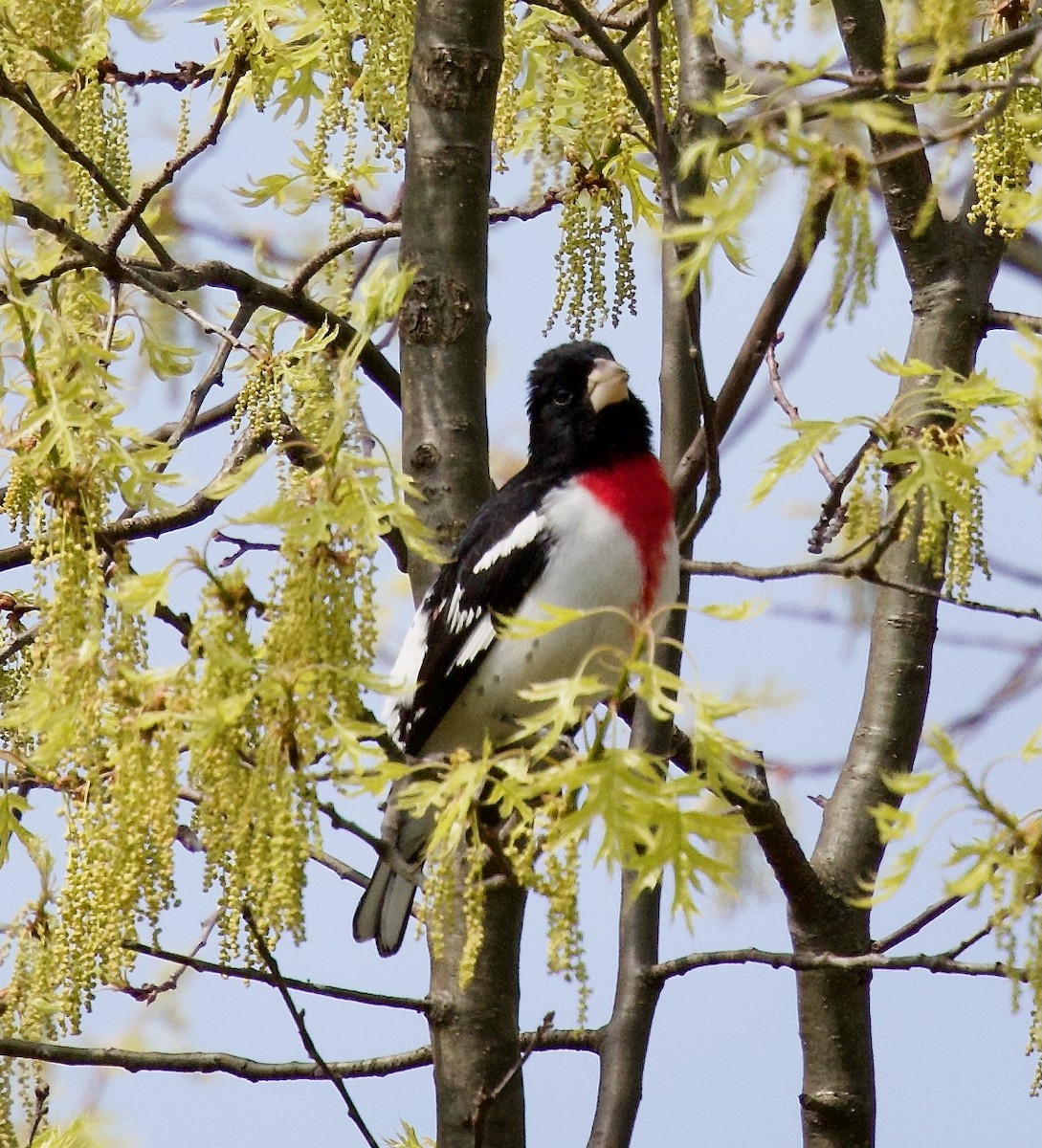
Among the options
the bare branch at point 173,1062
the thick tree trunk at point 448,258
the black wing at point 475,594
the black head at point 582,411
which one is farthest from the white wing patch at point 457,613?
the bare branch at point 173,1062

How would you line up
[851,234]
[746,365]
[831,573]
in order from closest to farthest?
[851,234] → [831,573] → [746,365]

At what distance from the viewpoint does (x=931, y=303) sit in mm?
3863

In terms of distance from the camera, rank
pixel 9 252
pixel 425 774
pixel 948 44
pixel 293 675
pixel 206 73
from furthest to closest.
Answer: pixel 206 73, pixel 425 774, pixel 9 252, pixel 293 675, pixel 948 44

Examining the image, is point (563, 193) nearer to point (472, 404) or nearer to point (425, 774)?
point (472, 404)

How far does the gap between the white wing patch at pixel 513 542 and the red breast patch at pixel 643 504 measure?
158 mm

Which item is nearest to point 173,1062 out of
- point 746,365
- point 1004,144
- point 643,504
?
point 643,504

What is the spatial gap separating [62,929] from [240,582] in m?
0.56

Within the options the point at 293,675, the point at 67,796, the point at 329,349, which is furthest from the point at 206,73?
the point at 293,675

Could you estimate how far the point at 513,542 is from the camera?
324 centimetres

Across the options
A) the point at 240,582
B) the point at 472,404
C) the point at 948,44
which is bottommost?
the point at 240,582

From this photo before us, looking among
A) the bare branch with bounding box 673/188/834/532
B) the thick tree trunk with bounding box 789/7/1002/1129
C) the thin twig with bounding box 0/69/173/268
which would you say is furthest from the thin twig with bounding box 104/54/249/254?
the thick tree trunk with bounding box 789/7/1002/1129

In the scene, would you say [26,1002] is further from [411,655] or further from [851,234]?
[851,234]

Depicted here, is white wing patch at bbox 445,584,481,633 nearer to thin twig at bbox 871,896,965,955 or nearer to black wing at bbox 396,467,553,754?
black wing at bbox 396,467,553,754

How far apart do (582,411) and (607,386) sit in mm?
89
